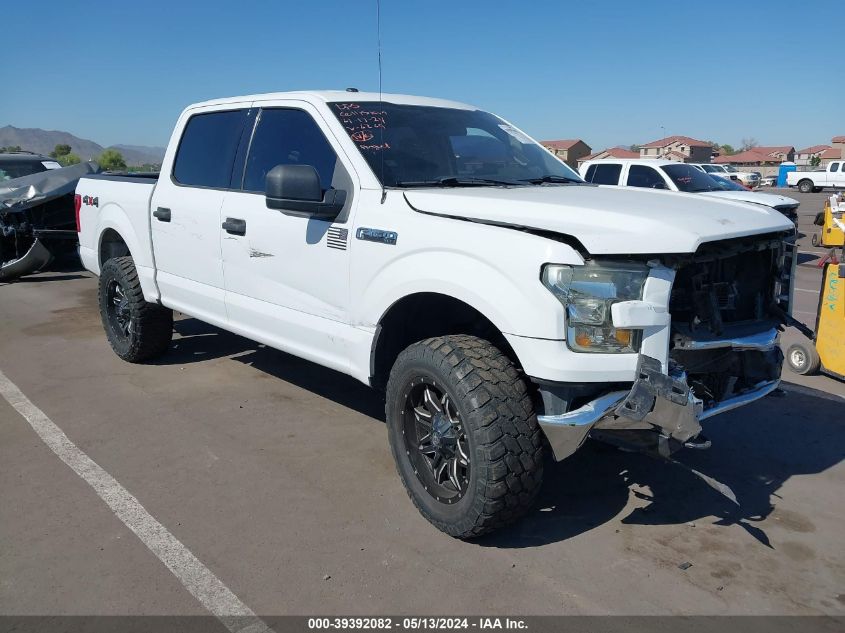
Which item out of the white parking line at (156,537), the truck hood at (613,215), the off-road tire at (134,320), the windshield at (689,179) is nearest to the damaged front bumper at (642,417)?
the truck hood at (613,215)

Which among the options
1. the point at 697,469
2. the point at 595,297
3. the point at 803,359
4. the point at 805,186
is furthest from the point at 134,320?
the point at 805,186

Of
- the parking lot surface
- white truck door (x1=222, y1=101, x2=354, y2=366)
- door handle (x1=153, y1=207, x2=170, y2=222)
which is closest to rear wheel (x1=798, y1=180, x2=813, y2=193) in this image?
the parking lot surface

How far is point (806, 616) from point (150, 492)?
123 inches

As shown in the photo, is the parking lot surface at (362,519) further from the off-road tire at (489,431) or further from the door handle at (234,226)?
the door handle at (234,226)

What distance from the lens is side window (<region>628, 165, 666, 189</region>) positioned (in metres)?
11.9

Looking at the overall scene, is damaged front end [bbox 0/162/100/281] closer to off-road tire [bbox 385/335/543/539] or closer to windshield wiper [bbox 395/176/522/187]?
windshield wiper [bbox 395/176/522/187]

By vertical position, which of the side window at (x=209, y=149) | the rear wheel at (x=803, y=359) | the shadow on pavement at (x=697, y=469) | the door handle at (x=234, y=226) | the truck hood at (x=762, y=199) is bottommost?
the shadow on pavement at (x=697, y=469)

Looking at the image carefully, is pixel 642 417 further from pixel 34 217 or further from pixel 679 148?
pixel 679 148

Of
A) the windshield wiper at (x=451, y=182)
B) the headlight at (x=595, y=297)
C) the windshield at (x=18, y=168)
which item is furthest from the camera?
the windshield at (x=18, y=168)

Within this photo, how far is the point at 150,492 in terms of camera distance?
3916 millimetres

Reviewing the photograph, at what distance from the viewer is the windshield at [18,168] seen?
1298 centimetres

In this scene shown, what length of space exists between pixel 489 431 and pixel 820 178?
4397 cm

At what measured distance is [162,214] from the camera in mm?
5469

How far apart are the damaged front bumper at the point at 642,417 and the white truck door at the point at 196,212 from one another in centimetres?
277
